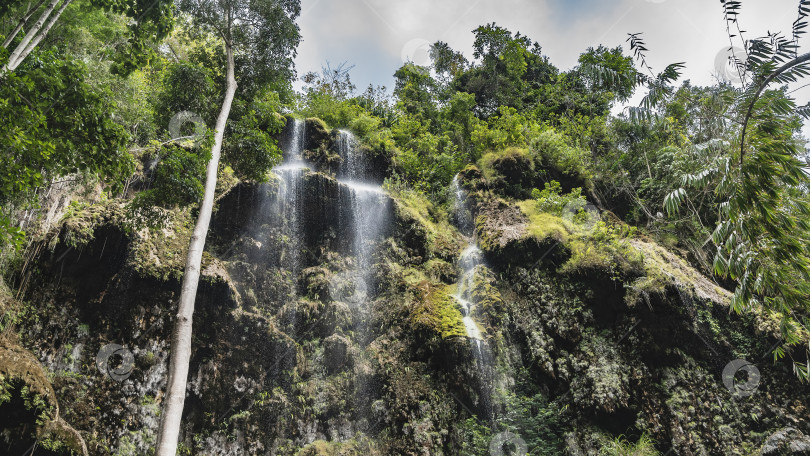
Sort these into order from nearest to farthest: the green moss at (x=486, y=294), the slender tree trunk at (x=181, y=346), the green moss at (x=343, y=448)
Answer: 1. the slender tree trunk at (x=181, y=346)
2. the green moss at (x=343, y=448)
3. the green moss at (x=486, y=294)

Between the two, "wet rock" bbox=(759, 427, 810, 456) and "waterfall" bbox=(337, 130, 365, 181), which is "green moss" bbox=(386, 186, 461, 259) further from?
"wet rock" bbox=(759, 427, 810, 456)

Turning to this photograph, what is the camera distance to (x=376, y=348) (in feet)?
33.8

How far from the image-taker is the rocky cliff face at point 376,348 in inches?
311

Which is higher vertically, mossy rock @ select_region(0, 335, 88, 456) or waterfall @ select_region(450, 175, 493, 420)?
waterfall @ select_region(450, 175, 493, 420)

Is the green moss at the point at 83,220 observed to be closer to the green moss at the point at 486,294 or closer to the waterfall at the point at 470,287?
the waterfall at the point at 470,287

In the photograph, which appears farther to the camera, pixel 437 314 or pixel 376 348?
pixel 376 348

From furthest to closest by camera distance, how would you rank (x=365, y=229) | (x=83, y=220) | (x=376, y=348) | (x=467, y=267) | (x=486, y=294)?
(x=365, y=229), (x=467, y=267), (x=486, y=294), (x=376, y=348), (x=83, y=220)

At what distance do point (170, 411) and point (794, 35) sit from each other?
23.2ft

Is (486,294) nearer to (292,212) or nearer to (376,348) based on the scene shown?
(376,348)

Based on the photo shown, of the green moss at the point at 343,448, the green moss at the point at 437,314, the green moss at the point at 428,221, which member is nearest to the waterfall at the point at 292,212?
the green moss at the point at 428,221

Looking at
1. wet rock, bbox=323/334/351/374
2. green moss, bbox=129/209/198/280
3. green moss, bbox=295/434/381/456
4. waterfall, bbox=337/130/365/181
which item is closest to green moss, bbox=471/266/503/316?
wet rock, bbox=323/334/351/374

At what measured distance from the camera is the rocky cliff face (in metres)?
7.89

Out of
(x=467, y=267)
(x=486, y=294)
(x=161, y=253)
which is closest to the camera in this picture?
(x=161, y=253)

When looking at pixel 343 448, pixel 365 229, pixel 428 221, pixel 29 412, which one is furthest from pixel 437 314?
pixel 29 412
